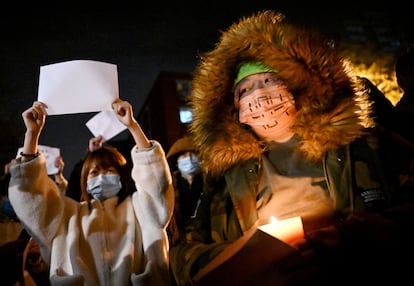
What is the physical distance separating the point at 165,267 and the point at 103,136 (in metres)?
A: 1.48

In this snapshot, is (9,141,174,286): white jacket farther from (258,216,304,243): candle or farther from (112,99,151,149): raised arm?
(258,216,304,243): candle

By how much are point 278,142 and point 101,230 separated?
1.56 meters

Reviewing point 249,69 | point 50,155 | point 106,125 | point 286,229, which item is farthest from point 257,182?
point 50,155

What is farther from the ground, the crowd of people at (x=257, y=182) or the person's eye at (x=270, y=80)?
the person's eye at (x=270, y=80)

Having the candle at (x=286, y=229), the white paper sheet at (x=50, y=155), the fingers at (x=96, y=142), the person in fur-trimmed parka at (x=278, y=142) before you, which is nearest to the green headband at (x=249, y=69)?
the person in fur-trimmed parka at (x=278, y=142)

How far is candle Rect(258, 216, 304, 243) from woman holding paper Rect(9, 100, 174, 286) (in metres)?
1.31

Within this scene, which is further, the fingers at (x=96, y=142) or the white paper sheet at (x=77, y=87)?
the fingers at (x=96, y=142)

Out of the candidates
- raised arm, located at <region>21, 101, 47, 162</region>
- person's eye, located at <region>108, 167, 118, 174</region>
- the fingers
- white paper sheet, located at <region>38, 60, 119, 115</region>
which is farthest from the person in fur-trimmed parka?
the fingers

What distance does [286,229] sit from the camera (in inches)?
67.1

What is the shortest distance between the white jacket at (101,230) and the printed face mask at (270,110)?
806mm

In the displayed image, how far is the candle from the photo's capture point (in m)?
1.69

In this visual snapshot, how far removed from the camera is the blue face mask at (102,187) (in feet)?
10.5

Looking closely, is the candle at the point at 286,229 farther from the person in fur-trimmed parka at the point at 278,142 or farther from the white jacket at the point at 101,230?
the white jacket at the point at 101,230

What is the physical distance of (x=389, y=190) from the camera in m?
1.96
